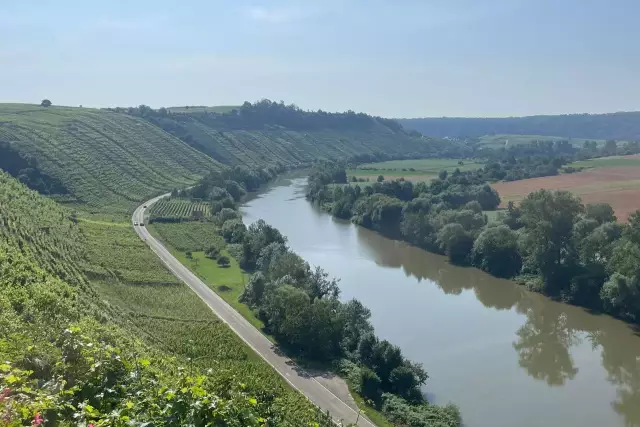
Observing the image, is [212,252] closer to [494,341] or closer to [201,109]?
[494,341]

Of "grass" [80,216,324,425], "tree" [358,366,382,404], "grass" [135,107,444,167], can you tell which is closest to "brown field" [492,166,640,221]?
"tree" [358,366,382,404]

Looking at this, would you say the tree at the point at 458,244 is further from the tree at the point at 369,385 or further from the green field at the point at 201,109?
the green field at the point at 201,109

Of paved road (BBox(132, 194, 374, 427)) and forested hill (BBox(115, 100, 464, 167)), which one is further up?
forested hill (BBox(115, 100, 464, 167))

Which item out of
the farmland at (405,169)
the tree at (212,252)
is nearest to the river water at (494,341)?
the tree at (212,252)

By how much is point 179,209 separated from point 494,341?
49868 millimetres

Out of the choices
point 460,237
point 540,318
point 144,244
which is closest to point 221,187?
point 144,244

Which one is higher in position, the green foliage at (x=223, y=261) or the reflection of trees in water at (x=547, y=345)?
the green foliage at (x=223, y=261)

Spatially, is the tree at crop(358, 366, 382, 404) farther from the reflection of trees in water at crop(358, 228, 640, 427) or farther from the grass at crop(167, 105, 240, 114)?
the grass at crop(167, 105, 240, 114)

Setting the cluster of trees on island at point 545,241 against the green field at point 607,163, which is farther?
the green field at point 607,163

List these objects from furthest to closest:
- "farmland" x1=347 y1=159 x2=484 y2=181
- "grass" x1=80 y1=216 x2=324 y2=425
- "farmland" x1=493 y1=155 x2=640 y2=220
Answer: "farmland" x1=347 y1=159 x2=484 y2=181 < "farmland" x1=493 y1=155 x2=640 y2=220 < "grass" x1=80 y1=216 x2=324 y2=425

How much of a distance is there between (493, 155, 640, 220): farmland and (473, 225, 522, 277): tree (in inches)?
611

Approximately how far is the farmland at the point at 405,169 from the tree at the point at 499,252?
54.5 meters

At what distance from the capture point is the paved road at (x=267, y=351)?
25156 millimetres

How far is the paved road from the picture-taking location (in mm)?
25156
